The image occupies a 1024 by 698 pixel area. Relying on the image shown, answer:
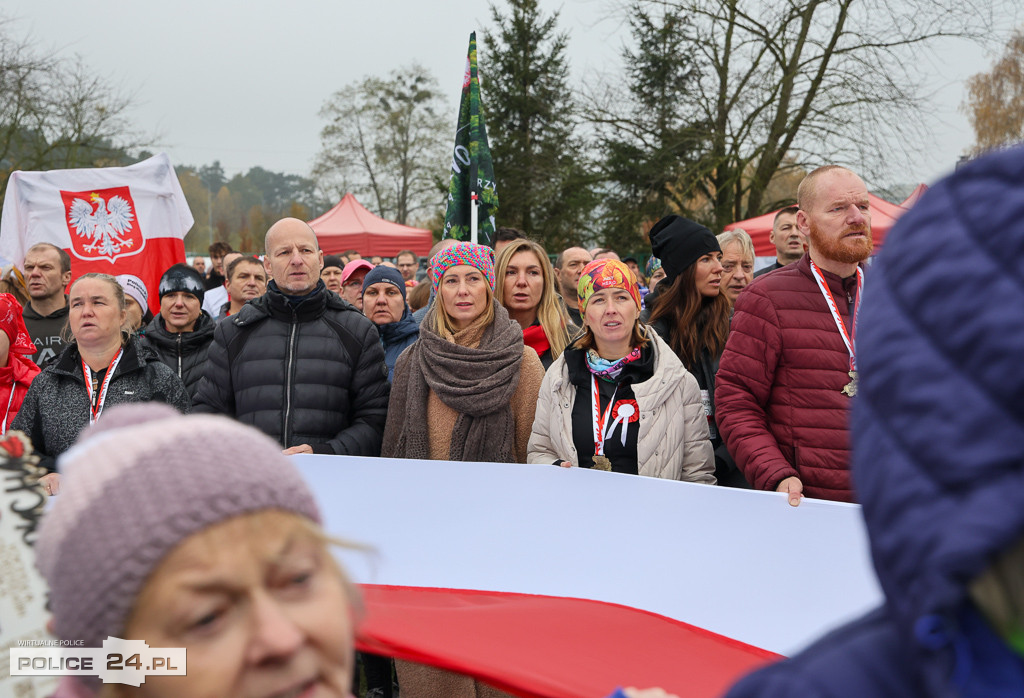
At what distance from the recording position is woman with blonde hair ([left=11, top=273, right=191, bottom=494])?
3.91m

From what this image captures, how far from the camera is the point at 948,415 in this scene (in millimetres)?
680

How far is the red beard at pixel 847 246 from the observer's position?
11.0 ft

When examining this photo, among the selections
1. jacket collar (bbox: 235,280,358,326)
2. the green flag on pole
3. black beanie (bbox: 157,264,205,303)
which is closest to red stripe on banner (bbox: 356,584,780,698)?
jacket collar (bbox: 235,280,358,326)

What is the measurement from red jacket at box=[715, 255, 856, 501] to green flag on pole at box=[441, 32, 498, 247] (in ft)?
9.76

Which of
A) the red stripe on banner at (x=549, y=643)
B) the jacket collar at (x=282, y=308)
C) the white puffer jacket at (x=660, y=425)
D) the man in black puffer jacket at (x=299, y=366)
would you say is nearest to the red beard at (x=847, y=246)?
the white puffer jacket at (x=660, y=425)

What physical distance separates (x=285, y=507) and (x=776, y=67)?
2165 cm

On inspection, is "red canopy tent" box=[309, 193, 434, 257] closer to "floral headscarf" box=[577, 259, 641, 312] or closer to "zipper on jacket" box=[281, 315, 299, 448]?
"zipper on jacket" box=[281, 315, 299, 448]

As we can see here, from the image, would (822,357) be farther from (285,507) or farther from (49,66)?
(49,66)

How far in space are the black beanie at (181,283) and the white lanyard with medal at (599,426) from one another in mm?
3068

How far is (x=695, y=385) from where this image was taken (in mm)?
3779

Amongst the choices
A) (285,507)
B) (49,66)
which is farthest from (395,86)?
(285,507)

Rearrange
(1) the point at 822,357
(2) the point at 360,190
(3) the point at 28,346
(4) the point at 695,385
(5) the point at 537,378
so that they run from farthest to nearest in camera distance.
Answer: (2) the point at 360,190 → (3) the point at 28,346 → (5) the point at 537,378 → (4) the point at 695,385 → (1) the point at 822,357

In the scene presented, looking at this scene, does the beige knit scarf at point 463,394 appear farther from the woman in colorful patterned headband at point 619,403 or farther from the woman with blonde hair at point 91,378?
the woman with blonde hair at point 91,378

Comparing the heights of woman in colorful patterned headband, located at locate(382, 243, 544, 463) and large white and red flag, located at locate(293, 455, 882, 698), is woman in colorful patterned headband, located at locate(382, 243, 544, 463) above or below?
above
